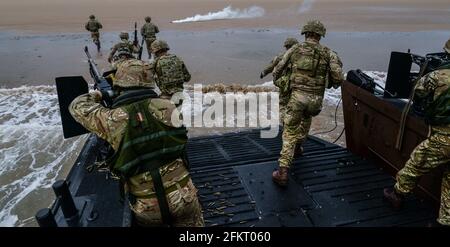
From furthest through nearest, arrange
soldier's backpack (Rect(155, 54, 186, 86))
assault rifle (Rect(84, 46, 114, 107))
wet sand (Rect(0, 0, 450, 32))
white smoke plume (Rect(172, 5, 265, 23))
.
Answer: white smoke plume (Rect(172, 5, 265, 23)), wet sand (Rect(0, 0, 450, 32)), soldier's backpack (Rect(155, 54, 186, 86)), assault rifle (Rect(84, 46, 114, 107))

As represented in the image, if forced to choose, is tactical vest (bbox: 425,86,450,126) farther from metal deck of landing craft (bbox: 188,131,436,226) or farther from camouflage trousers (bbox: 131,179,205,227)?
camouflage trousers (bbox: 131,179,205,227)

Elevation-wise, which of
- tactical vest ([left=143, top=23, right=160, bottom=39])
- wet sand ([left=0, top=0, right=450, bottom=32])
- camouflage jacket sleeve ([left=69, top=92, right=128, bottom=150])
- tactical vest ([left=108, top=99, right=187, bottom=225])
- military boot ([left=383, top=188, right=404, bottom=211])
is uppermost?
wet sand ([left=0, top=0, right=450, bottom=32])

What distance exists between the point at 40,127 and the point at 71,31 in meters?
16.9

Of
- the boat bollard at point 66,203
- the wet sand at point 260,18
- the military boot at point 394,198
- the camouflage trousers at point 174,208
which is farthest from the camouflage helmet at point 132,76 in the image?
the wet sand at point 260,18

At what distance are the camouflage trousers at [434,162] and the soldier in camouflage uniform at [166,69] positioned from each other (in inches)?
137

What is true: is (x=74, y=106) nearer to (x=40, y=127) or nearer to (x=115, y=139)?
(x=115, y=139)

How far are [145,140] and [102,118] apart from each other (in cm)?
A: 30

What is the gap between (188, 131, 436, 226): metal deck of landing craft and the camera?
3188mm

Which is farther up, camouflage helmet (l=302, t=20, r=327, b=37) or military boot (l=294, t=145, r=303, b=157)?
camouflage helmet (l=302, t=20, r=327, b=37)

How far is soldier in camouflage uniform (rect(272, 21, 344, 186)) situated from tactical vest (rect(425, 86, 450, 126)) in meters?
1.12

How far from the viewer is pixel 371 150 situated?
4148 millimetres

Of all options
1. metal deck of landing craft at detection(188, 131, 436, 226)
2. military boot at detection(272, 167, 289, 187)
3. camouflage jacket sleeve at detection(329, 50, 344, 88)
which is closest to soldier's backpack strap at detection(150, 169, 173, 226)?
metal deck of landing craft at detection(188, 131, 436, 226)
